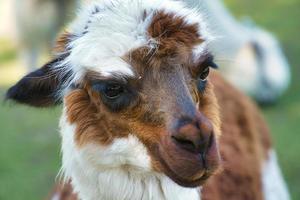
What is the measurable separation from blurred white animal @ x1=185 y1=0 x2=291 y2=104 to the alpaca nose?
5804 mm

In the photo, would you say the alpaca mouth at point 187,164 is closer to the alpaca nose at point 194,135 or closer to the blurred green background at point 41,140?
the alpaca nose at point 194,135

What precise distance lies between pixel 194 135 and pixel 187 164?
0.13 m

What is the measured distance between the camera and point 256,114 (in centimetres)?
447

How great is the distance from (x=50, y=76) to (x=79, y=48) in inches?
10.3

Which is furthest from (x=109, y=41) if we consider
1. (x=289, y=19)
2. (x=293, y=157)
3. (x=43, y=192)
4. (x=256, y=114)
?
(x=289, y=19)

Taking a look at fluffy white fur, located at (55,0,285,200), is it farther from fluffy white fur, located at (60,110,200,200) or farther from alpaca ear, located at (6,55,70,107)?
alpaca ear, located at (6,55,70,107)

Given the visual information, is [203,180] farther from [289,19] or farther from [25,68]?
[289,19]

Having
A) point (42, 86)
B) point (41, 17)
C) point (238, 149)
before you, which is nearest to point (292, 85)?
point (41, 17)

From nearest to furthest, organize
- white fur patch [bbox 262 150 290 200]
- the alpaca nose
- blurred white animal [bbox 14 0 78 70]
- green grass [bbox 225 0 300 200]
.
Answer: the alpaca nose
white fur patch [bbox 262 150 290 200]
green grass [bbox 225 0 300 200]
blurred white animal [bbox 14 0 78 70]

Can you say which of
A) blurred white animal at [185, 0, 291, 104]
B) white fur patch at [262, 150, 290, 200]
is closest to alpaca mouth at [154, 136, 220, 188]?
white fur patch at [262, 150, 290, 200]

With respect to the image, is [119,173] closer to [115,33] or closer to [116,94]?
[116,94]

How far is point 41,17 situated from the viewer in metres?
8.48

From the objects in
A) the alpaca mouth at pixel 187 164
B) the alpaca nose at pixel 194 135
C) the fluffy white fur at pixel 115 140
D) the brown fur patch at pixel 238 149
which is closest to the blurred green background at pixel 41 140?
the brown fur patch at pixel 238 149

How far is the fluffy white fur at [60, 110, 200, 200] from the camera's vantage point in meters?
2.78
